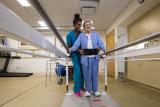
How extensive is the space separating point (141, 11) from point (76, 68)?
2.71m

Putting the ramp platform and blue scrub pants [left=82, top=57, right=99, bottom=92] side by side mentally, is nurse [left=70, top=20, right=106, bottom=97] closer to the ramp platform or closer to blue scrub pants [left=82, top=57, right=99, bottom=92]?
blue scrub pants [left=82, top=57, right=99, bottom=92]

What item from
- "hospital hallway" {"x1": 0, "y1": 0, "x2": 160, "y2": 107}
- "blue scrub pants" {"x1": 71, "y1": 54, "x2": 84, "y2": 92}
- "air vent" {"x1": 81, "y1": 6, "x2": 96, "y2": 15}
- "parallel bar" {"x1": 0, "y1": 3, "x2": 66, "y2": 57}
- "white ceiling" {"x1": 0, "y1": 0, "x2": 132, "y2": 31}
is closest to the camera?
"parallel bar" {"x1": 0, "y1": 3, "x2": 66, "y2": 57}

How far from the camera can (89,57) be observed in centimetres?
234

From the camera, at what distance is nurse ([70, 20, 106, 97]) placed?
7.71ft

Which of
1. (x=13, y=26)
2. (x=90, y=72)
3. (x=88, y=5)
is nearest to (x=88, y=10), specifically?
(x=88, y=5)

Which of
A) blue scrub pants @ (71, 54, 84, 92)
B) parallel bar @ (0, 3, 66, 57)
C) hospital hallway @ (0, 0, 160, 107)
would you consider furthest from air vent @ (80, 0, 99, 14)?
parallel bar @ (0, 3, 66, 57)

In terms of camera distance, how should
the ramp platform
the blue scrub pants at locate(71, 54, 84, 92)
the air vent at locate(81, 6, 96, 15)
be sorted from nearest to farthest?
the ramp platform, the blue scrub pants at locate(71, 54, 84, 92), the air vent at locate(81, 6, 96, 15)

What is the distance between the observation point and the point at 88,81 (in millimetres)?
2369

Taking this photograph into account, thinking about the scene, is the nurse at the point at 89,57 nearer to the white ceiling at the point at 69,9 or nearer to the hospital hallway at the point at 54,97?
the hospital hallway at the point at 54,97

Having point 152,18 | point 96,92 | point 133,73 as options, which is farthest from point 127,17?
point 96,92

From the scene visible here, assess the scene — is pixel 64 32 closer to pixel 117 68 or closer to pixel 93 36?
pixel 117 68

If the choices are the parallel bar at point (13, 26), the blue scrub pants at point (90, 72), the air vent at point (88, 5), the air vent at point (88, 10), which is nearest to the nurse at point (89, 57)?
the blue scrub pants at point (90, 72)

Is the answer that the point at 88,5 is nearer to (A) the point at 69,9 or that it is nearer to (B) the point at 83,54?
(A) the point at 69,9

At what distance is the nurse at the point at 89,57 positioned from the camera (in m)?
2.35
